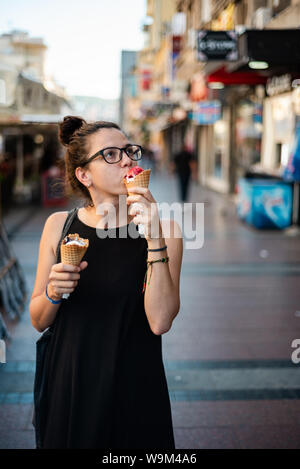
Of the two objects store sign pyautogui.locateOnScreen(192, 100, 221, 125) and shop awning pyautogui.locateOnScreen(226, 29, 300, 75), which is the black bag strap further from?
store sign pyautogui.locateOnScreen(192, 100, 221, 125)

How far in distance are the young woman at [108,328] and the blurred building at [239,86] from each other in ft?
28.0

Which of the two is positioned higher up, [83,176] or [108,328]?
[83,176]

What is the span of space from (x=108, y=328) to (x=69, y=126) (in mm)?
886

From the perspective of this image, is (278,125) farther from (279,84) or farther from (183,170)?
(183,170)

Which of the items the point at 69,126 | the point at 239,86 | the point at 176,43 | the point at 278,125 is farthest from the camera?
the point at 176,43

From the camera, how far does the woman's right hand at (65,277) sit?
1962mm

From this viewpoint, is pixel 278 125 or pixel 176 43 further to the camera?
pixel 176 43

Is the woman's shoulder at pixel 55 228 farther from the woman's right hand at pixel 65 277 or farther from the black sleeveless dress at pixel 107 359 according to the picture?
the woman's right hand at pixel 65 277

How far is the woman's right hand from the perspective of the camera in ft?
6.44

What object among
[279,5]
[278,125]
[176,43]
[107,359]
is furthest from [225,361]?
[176,43]

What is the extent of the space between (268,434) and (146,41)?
81796mm

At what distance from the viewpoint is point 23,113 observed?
1083 cm

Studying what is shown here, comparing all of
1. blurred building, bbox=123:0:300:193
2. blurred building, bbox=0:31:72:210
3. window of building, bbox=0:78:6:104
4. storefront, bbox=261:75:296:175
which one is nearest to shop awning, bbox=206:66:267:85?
blurred building, bbox=123:0:300:193

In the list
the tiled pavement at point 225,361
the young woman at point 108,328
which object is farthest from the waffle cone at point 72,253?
the tiled pavement at point 225,361
